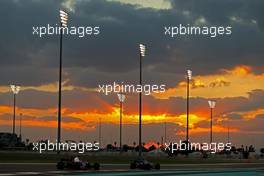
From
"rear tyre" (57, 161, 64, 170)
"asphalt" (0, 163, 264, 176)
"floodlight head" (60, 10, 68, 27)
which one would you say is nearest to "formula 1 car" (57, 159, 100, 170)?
"rear tyre" (57, 161, 64, 170)

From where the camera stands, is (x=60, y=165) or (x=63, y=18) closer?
(x=60, y=165)

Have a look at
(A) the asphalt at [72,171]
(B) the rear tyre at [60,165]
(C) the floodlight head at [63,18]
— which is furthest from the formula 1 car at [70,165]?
(C) the floodlight head at [63,18]

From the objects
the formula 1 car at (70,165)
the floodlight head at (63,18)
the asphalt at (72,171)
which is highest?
the floodlight head at (63,18)

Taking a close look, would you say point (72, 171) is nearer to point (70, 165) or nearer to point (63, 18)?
point (70, 165)

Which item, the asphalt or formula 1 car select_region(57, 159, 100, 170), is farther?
formula 1 car select_region(57, 159, 100, 170)

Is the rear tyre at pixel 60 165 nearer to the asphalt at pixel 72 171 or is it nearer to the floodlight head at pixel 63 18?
the asphalt at pixel 72 171

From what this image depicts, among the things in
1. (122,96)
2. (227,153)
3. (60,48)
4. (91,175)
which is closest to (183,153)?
(227,153)

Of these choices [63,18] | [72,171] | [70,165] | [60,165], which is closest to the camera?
[72,171]

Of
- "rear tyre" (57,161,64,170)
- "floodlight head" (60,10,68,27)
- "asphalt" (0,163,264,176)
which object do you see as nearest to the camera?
"asphalt" (0,163,264,176)

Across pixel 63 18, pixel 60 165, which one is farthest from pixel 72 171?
pixel 63 18

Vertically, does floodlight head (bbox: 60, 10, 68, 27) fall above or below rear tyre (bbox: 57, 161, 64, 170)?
above

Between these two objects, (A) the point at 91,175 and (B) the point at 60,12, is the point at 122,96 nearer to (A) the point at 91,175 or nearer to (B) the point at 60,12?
(B) the point at 60,12

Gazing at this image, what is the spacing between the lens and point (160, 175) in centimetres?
4969

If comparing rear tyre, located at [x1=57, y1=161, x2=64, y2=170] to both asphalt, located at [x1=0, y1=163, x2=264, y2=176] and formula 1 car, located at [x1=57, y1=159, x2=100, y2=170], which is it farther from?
asphalt, located at [x1=0, y1=163, x2=264, y2=176]
